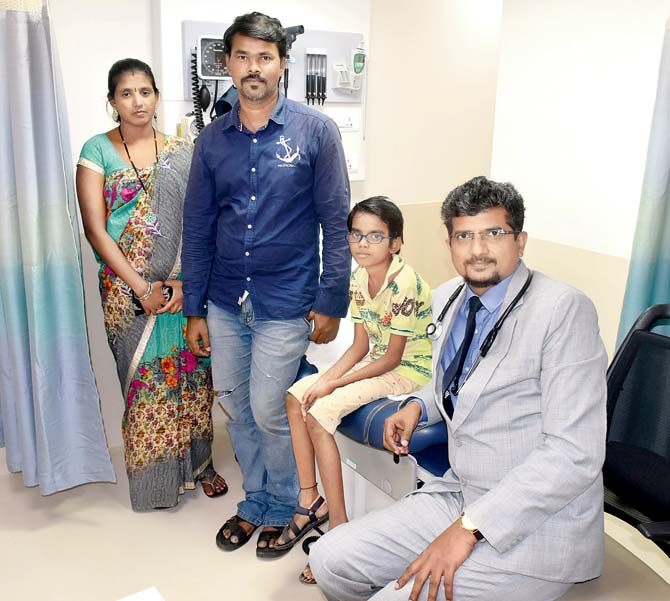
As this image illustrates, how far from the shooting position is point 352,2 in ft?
9.91

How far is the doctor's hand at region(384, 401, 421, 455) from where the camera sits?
186 cm

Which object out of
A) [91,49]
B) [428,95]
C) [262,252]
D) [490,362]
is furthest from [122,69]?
[428,95]

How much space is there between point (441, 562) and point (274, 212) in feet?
3.73

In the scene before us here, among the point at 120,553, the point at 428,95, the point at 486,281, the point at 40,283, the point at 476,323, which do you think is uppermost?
the point at 428,95

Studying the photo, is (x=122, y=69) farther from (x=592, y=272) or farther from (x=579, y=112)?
(x=592, y=272)

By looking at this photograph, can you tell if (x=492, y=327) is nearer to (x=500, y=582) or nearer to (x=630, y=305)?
(x=500, y=582)

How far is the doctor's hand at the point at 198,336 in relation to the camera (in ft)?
7.84

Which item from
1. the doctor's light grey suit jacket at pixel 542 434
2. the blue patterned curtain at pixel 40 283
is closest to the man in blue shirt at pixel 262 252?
the blue patterned curtain at pixel 40 283

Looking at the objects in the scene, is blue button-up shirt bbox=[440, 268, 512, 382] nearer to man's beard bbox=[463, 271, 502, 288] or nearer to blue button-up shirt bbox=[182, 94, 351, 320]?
man's beard bbox=[463, 271, 502, 288]

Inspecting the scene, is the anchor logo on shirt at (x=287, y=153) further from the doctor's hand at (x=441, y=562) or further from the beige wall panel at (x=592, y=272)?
the doctor's hand at (x=441, y=562)

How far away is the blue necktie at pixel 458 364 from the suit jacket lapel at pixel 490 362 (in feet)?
0.25

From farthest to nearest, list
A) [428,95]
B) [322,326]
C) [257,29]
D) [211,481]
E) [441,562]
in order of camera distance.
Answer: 1. [428,95]
2. [211,481]
3. [322,326]
4. [257,29]
5. [441,562]

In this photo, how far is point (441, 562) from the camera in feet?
4.85

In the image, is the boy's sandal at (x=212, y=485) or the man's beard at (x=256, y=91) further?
the boy's sandal at (x=212, y=485)
